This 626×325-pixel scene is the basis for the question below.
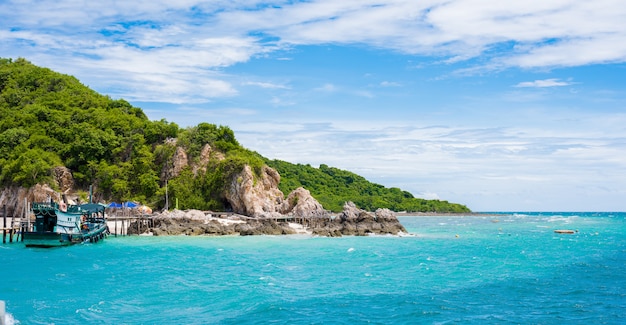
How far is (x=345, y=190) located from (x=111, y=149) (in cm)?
7459

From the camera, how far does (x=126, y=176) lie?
234 feet

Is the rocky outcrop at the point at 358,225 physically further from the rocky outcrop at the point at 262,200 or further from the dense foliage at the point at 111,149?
the dense foliage at the point at 111,149

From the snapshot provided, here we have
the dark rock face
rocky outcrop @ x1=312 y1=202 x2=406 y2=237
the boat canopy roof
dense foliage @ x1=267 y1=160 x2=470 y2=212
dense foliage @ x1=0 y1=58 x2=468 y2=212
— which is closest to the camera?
the boat canopy roof

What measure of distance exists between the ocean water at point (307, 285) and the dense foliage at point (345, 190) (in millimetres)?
80883

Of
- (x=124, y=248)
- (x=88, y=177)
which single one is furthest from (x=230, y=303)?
(x=88, y=177)

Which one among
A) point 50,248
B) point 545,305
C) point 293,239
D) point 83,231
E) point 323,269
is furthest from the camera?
point 293,239

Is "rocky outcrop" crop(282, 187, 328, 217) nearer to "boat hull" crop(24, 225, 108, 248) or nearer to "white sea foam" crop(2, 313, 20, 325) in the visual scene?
"boat hull" crop(24, 225, 108, 248)

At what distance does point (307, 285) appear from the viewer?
2542 centimetres

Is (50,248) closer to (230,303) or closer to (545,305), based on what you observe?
(230,303)

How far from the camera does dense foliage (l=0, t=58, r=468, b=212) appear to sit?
223ft

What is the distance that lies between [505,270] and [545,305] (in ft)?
A: 32.2

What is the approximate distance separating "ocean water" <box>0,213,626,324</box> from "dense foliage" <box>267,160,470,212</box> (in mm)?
80883

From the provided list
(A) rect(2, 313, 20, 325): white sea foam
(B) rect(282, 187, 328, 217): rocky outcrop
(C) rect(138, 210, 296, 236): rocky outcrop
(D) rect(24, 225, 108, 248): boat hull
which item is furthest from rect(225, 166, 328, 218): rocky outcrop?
(A) rect(2, 313, 20, 325): white sea foam

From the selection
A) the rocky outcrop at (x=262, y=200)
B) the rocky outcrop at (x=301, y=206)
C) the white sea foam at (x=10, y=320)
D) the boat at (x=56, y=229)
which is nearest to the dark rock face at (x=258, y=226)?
the rocky outcrop at (x=262, y=200)
